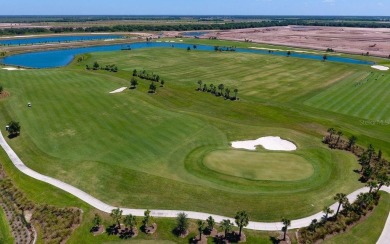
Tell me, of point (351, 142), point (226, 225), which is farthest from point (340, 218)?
point (351, 142)

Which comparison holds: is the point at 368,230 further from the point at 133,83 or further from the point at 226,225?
the point at 133,83

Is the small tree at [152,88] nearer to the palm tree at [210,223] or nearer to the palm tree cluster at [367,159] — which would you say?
the palm tree cluster at [367,159]

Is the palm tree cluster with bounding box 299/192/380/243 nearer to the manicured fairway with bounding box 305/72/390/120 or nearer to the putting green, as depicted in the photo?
the putting green

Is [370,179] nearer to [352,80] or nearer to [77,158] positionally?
[77,158]

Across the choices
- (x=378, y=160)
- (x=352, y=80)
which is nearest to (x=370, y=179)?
(x=378, y=160)

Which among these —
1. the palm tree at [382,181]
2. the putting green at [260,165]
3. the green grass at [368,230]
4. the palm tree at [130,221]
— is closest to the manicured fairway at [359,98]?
the palm tree at [382,181]
